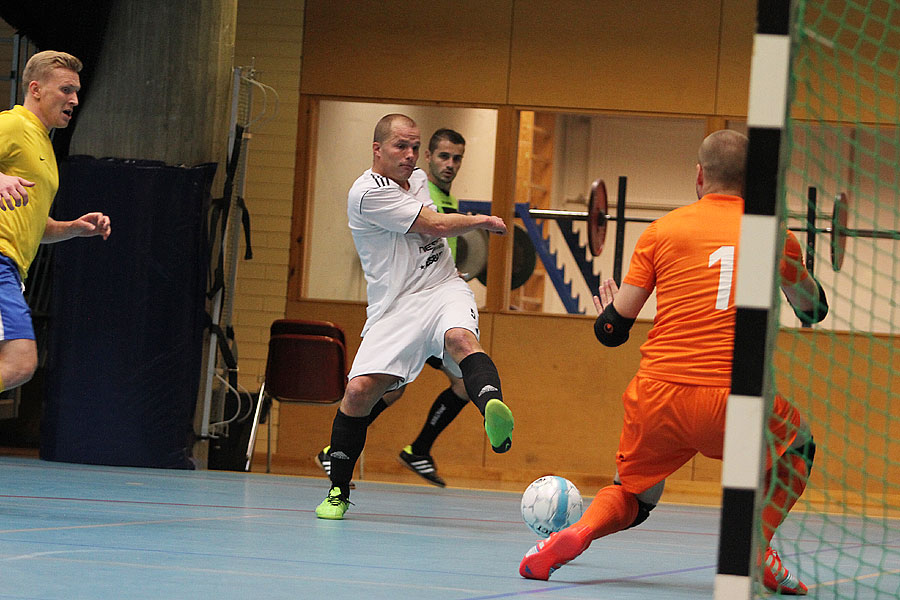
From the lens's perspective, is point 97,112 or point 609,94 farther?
point 609,94

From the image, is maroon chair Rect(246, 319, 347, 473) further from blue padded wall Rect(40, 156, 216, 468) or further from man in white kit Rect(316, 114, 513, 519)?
man in white kit Rect(316, 114, 513, 519)

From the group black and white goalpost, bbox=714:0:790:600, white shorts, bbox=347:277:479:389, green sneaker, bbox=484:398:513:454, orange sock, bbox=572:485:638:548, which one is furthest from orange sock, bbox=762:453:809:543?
white shorts, bbox=347:277:479:389

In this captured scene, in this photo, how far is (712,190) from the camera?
12.2ft

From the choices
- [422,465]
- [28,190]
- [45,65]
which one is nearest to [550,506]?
[28,190]

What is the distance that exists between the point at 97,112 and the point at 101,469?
7.93ft

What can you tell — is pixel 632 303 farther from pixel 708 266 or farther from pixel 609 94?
pixel 609 94

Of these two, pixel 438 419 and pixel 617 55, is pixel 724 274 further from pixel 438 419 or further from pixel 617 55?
pixel 617 55

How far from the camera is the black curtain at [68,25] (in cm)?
826

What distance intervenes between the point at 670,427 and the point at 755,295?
49.1 inches

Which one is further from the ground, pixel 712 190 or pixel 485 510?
pixel 712 190

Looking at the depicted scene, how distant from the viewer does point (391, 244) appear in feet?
18.5

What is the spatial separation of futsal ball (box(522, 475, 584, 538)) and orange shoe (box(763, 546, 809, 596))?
33.9 inches

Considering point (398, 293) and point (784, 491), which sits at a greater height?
point (398, 293)

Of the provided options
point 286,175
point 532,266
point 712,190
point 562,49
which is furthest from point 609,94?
point 712,190
